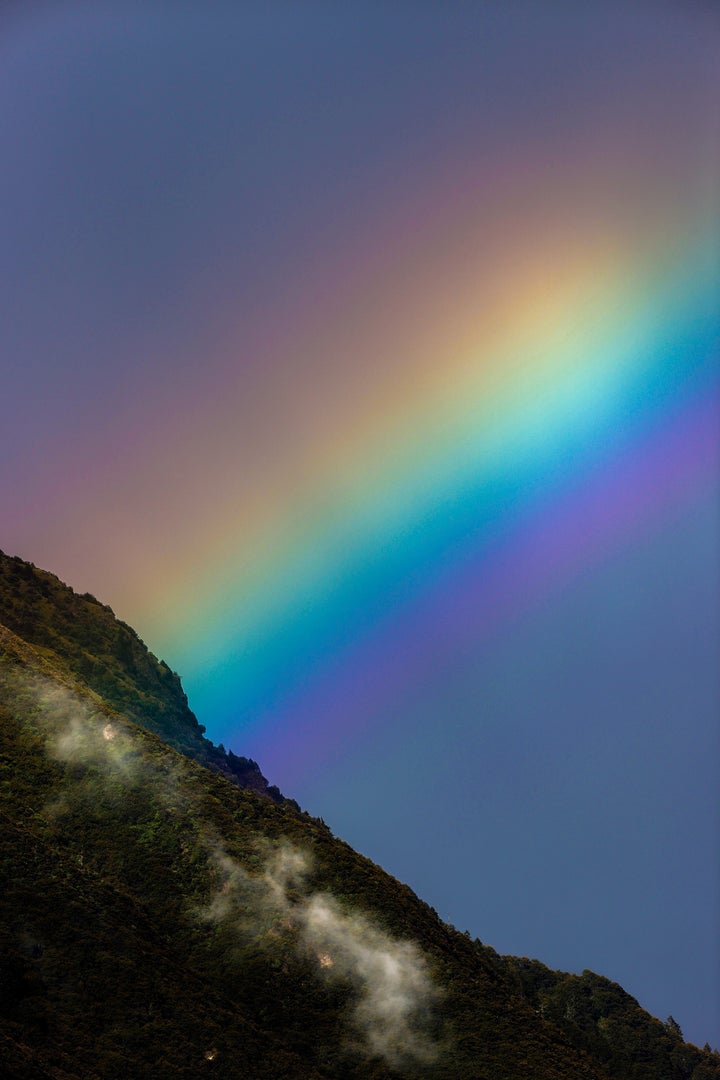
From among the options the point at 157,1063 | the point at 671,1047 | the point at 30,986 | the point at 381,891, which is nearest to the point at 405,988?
the point at 381,891

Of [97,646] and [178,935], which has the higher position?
[97,646]

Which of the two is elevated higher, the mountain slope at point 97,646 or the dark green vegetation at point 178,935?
the mountain slope at point 97,646

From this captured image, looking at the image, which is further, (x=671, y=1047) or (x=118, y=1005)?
(x=671, y=1047)

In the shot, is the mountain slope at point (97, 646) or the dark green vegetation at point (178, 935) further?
the mountain slope at point (97, 646)

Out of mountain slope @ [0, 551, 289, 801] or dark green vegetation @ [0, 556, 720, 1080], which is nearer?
dark green vegetation @ [0, 556, 720, 1080]

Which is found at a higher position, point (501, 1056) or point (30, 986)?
point (501, 1056)

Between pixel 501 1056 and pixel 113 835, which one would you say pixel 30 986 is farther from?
pixel 501 1056

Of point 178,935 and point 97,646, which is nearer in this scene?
point 178,935

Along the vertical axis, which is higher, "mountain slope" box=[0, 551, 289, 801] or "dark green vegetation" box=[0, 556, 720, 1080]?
"mountain slope" box=[0, 551, 289, 801]
